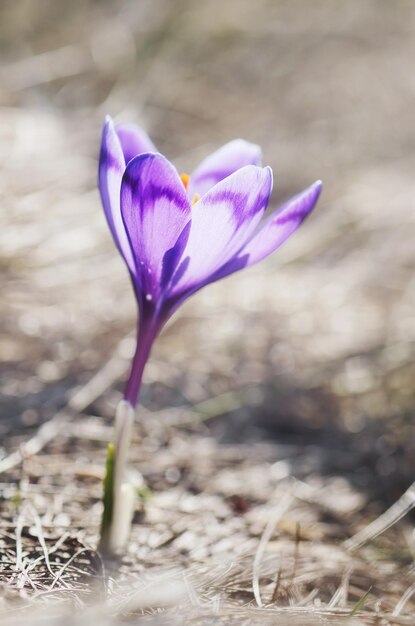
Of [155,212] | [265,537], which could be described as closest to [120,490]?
[265,537]

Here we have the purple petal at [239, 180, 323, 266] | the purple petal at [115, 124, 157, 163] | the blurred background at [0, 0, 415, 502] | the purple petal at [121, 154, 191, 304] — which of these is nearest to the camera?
the purple petal at [121, 154, 191, 304]

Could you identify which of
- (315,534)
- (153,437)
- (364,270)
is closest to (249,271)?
(364,270)

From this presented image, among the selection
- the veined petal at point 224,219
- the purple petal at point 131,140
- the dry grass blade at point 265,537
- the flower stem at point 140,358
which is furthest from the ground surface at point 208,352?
the purple petal at point 131,140

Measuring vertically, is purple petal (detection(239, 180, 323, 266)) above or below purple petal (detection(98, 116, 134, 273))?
below

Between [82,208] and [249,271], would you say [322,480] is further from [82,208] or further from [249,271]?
[82,208]

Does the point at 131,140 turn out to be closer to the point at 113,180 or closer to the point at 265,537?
the point at 113,180

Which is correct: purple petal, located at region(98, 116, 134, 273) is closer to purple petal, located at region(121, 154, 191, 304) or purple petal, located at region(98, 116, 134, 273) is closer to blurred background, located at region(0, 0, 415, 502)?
purple petal, located at region(121, 154, 191, 304)

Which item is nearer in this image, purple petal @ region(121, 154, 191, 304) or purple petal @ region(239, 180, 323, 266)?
purple petal @ region(121, 154, 191, 304)

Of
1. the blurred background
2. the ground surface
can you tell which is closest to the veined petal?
the ground surface
